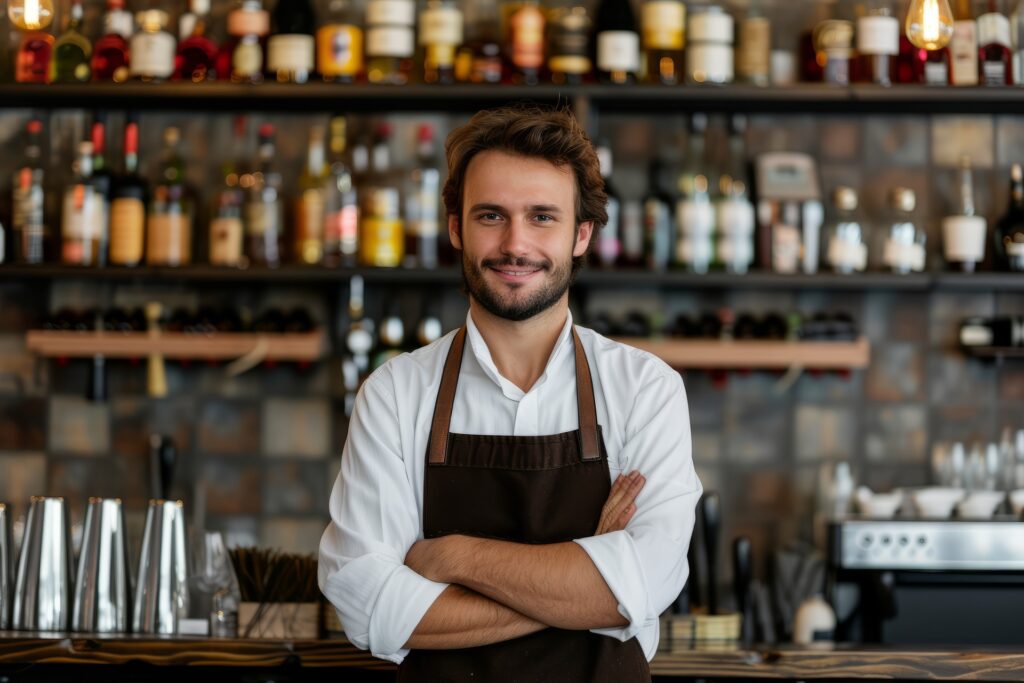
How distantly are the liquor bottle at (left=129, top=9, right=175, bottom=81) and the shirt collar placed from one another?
170 cm

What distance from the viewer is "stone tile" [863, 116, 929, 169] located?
3.16 metres

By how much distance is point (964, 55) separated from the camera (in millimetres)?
2965

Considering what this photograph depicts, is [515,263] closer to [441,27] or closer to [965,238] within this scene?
[441,27]

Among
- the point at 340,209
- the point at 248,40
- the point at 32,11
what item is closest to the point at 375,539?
the point at 32,11

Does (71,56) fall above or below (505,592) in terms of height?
above

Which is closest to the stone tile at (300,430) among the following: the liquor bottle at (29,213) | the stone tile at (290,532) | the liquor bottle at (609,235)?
the stone tile at (290,532)

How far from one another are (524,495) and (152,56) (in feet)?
6.23

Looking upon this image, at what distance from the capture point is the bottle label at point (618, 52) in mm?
2900

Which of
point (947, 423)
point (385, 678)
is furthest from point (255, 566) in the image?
point (947, 423)

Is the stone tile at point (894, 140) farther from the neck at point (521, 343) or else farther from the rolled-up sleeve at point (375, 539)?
the rolled-up sleeve at point (375, 539)

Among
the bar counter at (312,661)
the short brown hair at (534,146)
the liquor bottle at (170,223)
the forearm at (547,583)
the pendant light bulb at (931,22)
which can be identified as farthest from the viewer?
the liquor bottle at (170,223)

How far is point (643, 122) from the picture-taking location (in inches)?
125

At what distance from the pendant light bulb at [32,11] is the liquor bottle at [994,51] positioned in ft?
6.88

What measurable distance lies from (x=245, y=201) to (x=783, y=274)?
1.33 meters
